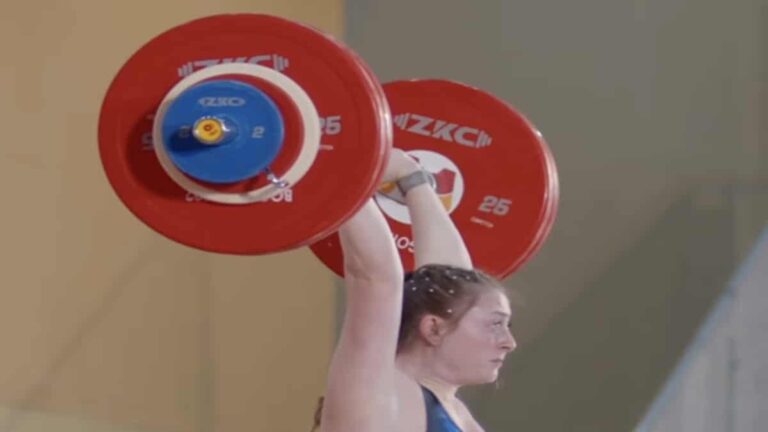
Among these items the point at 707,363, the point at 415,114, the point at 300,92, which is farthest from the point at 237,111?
the point at 707,363

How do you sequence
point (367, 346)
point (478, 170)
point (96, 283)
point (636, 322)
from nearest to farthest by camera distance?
point (367, 346) < point (478, 170) < point (96, 283) < point (636, 322)

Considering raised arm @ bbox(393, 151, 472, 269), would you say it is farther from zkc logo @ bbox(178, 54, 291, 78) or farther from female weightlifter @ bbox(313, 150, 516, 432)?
zkc logo @ bbox(178, 54, 291, 78)

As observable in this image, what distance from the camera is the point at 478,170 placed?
1.66 m

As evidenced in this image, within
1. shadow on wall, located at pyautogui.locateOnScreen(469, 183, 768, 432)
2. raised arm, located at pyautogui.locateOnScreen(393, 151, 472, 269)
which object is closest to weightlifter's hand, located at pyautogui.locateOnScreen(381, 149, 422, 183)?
raised arm, located at pyautogui.locateOnScreen(393, 151, 472, 269)

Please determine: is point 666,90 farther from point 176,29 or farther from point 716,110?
point 176,29

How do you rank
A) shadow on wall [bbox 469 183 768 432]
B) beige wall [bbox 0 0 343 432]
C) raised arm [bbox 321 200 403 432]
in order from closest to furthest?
raised arm [bbox 321 200 403 432]
beige wall [bbox 0 0 343 432]
shadow on wall [bbox 469 183 768 432]

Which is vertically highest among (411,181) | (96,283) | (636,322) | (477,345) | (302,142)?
(302,142)

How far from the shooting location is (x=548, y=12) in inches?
126

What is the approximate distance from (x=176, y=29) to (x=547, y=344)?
207cm

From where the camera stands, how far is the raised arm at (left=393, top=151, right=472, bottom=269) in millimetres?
1483

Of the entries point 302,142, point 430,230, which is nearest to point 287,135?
point 302,142

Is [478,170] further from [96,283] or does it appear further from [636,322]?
[636,322]

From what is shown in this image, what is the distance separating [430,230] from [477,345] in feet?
0.83

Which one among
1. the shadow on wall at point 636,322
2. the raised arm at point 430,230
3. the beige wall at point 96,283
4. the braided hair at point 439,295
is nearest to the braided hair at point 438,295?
the braided hair at point 439,295
